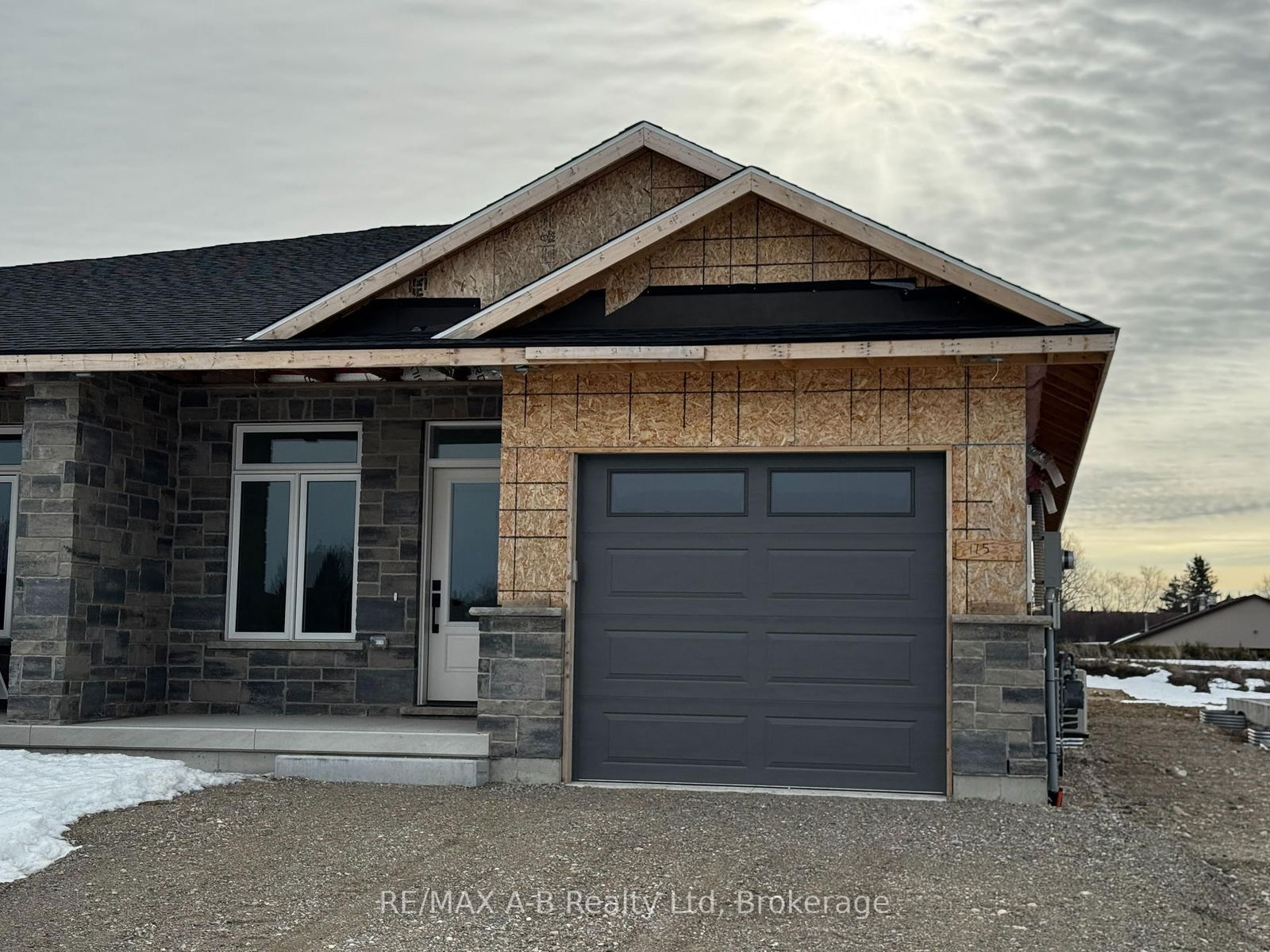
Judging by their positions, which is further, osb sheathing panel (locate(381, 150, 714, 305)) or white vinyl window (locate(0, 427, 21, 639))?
white vinyl window (locate(0, 427, 21, 639))

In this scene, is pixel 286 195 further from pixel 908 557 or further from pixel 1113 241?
pixel 908 557

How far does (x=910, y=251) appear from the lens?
9.44 metres

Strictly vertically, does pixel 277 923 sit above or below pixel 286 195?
below

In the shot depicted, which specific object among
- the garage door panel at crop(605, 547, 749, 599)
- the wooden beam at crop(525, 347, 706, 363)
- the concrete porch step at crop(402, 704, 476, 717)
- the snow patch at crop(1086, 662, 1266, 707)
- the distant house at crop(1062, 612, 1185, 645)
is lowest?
the snow patch at crop(1086, 662, 1266, 707)

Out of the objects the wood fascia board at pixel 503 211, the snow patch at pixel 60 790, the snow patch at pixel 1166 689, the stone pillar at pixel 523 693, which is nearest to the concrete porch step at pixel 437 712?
the stone pillar at pixel 523 693

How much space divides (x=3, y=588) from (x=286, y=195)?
449 inches

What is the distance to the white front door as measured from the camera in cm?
1186

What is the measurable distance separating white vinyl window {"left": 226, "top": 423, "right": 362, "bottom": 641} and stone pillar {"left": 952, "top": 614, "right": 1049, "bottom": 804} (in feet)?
18.9

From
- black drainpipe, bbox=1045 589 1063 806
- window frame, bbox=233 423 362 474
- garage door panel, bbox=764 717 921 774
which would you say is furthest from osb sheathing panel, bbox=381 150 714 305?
black drainpipe, bbox=1045 589 1063 806

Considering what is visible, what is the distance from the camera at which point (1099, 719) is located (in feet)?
62.4

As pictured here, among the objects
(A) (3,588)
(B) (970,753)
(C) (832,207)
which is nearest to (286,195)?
(A) (3,588)

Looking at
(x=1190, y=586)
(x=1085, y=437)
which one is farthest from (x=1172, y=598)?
(x=1085, y=437)

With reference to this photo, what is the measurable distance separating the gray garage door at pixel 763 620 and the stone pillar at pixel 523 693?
25cm

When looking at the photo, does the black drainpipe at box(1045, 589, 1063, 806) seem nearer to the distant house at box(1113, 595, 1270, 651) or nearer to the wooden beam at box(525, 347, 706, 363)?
the wooden beam at box(525, 347, 706, 363)
